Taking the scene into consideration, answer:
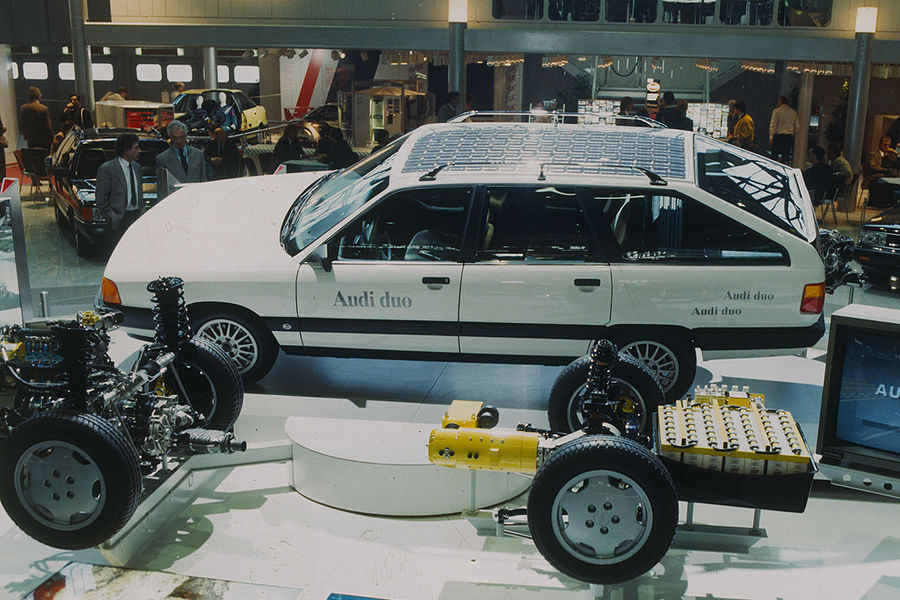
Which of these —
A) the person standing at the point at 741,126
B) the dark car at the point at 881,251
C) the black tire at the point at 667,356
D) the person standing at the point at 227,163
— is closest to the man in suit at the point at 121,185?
the person standing at the point at 227,163

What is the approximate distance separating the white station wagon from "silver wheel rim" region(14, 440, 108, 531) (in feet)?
6.33

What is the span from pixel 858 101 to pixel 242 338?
1063 centimetres

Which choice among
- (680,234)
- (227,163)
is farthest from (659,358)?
(227,163)

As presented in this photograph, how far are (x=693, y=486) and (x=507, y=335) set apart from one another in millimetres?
2051

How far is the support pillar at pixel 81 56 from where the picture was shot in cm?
1375

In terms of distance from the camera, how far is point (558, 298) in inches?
221

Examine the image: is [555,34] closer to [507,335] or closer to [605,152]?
[605,152]

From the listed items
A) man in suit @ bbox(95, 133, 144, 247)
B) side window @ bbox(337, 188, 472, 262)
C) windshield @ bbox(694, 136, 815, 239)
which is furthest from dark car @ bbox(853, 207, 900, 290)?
man in suit @ bbox(95, 133, 144, 247)

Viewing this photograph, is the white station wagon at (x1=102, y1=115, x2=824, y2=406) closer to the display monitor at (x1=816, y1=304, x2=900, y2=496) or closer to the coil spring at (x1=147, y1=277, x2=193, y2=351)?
the coil spring at (x1=147, y1=277, x2=193, y2=351)

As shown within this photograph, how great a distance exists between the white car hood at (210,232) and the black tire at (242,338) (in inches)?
11.7

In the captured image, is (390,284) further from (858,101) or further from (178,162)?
(858,101)

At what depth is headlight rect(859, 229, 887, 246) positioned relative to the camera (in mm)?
9008

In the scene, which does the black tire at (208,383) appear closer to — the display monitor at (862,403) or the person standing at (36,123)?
the display monitor at (862,403)

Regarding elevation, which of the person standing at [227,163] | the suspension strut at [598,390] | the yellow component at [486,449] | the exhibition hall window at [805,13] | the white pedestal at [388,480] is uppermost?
the exhibition hall window at [805,13]
